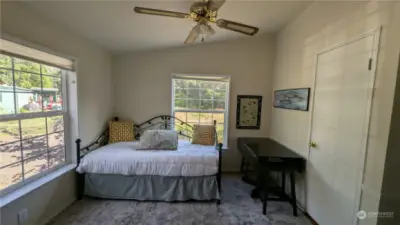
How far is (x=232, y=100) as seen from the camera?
12.6ft

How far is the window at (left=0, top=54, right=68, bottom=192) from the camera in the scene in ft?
6.01

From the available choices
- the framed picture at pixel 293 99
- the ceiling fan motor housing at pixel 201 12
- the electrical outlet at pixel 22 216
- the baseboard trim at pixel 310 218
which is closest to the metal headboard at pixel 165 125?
the framed picture at pixel 293 99

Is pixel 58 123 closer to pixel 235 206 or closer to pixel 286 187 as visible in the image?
pixel 235 206

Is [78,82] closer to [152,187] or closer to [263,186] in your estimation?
[152,187]

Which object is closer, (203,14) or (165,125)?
(203,14)

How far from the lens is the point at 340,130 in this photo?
1959 millimetres

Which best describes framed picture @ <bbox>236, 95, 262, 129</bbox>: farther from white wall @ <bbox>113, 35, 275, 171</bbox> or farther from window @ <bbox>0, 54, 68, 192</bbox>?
window @ <bbox>0, 54, 68, 192</bbox>

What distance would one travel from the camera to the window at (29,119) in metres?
1.83

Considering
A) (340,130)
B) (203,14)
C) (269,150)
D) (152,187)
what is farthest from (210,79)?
(340,130)

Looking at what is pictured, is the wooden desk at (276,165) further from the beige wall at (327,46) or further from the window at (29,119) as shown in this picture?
the window at (29,119)

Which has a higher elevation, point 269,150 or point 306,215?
point 269,150

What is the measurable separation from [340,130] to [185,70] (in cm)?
263

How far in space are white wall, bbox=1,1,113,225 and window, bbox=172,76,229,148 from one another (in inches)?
49.3

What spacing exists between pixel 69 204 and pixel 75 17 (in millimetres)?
2254
